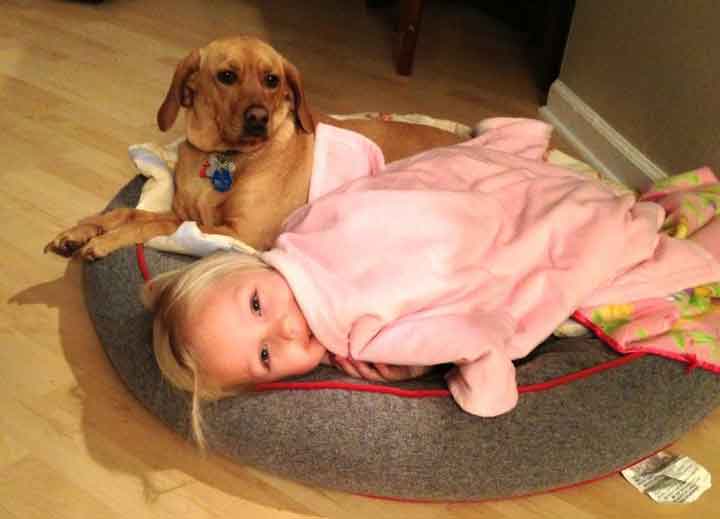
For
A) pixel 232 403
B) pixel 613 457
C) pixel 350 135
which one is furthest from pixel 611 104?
pixel 232 403

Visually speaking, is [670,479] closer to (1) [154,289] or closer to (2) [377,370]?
(2) [377,370]

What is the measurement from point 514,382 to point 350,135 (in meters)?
0.86

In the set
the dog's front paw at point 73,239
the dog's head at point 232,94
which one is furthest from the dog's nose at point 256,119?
the dog's front paw at point 73,239

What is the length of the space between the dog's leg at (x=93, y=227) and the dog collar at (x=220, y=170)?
134 mm

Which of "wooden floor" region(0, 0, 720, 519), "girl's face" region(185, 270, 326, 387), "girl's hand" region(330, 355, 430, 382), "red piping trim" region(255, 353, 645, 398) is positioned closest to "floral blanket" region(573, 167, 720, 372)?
"red piping trim" region(255, 353, 645, 398)

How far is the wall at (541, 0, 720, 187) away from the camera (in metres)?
2.30

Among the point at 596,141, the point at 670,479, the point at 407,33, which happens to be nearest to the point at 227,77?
the point at 670,479

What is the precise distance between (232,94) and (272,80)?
0.36ft

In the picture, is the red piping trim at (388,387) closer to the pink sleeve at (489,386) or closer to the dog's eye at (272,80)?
the pink sleeve at (489,386)

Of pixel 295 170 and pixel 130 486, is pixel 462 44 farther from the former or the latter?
pixel 130 486

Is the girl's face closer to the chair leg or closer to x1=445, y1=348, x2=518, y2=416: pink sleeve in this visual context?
x1=445, y1=348, x2=518, y2=416: pink sleeve

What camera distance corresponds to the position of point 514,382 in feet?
4.67

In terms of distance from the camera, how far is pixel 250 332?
55.2 inches

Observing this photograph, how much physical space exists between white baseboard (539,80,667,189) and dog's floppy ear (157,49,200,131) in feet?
4.51
